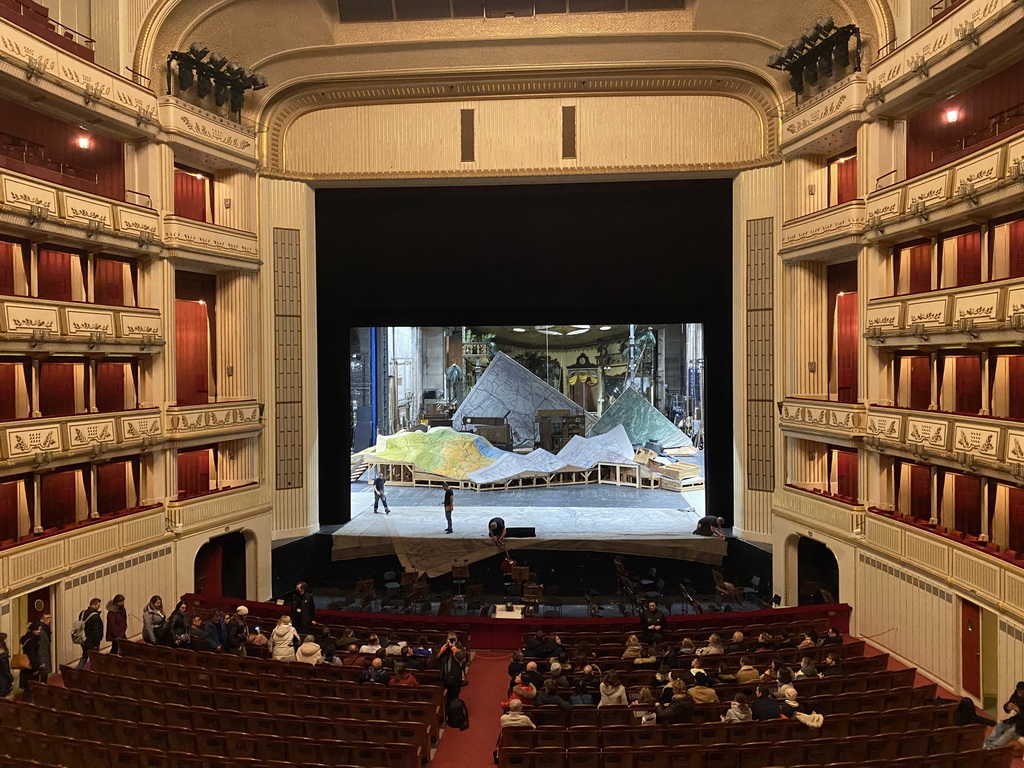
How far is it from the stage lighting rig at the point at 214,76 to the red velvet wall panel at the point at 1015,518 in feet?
63.3

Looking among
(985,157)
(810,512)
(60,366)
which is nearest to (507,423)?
(810,512)

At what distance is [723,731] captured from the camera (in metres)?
8.30

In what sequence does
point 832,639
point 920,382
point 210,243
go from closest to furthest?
point 832,639, point 920,382, point 210,243

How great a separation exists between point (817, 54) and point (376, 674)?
16.2 meters

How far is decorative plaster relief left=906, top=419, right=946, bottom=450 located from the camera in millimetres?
12797

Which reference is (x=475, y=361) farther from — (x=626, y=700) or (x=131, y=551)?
(x=626, y=700)

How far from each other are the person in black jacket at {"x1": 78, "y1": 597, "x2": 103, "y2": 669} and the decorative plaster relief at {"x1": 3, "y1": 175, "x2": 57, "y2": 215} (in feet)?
24.2

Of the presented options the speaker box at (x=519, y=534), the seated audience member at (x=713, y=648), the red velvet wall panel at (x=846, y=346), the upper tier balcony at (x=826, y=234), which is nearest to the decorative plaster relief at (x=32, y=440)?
the speaker box at (x=519, y=534)

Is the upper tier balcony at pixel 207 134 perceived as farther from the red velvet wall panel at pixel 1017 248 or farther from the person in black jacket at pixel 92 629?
the red velvet wall panel at pixel 1017 248

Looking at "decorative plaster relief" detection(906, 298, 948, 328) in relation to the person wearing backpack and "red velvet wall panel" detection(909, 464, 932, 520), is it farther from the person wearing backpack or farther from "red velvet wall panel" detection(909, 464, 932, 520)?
the person wearing backpack

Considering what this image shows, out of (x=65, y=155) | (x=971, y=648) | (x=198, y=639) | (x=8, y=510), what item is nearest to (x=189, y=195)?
(x=65, y=155)

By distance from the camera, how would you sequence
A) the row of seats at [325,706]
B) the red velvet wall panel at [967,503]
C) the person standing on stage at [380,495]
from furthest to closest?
the person standing on stage at [380,495]
the red velvet wall panel at [967,503]
the row of seats at [325,706]

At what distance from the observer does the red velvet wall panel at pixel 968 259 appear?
13.3m

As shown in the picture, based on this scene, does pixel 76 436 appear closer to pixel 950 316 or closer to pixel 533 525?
pixel 533 525
